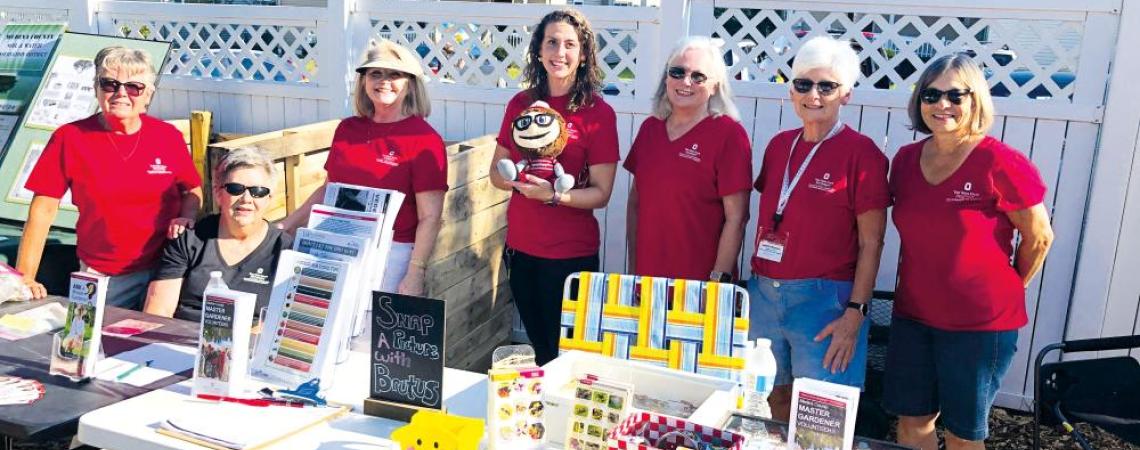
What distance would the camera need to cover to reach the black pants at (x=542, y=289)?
333 centimetres

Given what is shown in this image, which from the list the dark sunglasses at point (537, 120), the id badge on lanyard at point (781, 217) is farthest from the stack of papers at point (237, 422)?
the id badge on lanyard at point (781, 217)

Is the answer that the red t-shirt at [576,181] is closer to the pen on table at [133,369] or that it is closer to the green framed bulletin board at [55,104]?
the pen on table at [133,369]

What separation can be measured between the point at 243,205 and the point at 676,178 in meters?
1.46

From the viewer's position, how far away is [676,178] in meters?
3.11

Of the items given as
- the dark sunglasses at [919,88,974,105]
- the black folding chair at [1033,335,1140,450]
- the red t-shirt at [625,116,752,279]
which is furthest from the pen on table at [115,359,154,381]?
the black folding chair at [1033,335,1140,450]

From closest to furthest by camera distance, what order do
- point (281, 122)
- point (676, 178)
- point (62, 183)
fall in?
1. point (676, 178)
2. point (62, 183)
3. point (281, 122)

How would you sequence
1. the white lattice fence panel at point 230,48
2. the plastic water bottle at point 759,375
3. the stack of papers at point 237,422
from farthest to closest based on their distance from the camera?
the white lattice fence panel at point 230,48, the plastic water bottle at point 759,375, the stack of papers at point 237,422

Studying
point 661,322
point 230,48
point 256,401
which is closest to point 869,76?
point 661,322

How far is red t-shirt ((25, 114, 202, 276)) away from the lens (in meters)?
3.34

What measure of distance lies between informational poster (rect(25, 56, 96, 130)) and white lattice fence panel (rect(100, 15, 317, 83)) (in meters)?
0.50

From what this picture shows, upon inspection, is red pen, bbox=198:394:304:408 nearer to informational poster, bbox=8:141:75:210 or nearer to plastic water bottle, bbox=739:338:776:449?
plastic water bottle, bbox=739:338:776:449

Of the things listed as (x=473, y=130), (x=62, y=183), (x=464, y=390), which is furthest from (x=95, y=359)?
(x=473, y=130)

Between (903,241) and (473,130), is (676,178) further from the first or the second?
(473,130)

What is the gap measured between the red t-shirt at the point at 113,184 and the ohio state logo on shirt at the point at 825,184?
2364 mm
